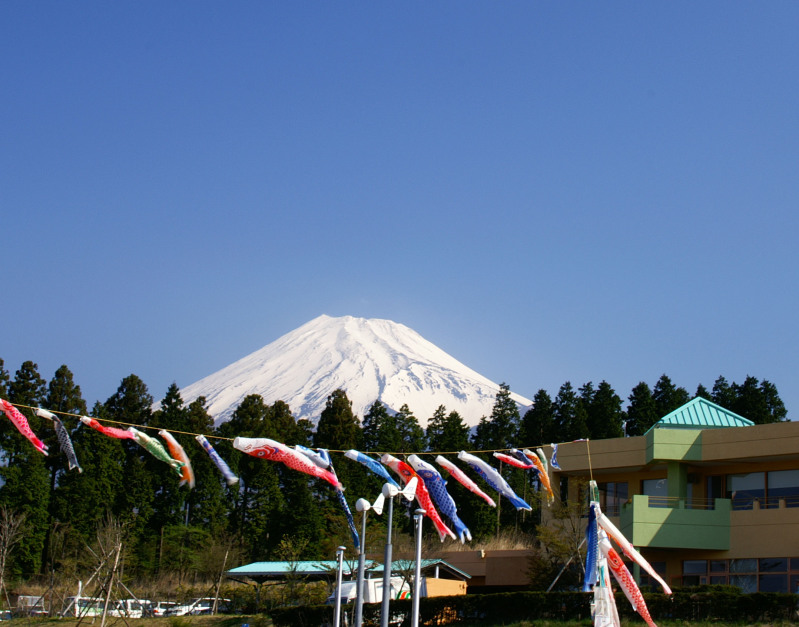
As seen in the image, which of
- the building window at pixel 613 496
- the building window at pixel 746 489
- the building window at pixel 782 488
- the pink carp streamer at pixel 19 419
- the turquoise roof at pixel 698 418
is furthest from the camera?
the building window at pixel 613 496

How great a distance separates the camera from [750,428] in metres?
27.9

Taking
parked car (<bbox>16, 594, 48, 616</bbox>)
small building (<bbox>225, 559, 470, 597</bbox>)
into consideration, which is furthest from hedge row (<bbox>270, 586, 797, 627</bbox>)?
parked car (<bbox>16, 594, 48, 616</bbox>)

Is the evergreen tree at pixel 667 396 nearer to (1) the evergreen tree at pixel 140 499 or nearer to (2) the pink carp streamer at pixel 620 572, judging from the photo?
(1) the evergreen tree at pixel 140 499

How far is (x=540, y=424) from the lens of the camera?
2245 inches

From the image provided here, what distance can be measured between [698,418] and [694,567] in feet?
16.7

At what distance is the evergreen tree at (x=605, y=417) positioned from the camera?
53.6m

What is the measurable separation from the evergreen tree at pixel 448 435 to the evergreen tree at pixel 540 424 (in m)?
4.64

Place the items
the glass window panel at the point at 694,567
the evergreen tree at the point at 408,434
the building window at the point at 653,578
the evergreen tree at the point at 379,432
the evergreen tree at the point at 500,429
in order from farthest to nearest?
the evergreen tree at the point at 500,429
the evergreen tree at the point at 408,434
the evergreen tree at the point at 379,432
the glass window panel at the point at 694,567
the building window at the point at 653,578

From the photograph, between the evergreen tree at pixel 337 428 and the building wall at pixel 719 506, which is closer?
the building wall at pixel 719 506

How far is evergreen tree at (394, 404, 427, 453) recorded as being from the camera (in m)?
55.0

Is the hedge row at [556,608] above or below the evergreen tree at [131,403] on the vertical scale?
below

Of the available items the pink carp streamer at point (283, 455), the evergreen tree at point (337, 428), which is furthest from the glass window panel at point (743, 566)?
the evergreen tree at point (337, 428)

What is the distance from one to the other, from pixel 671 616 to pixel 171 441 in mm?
12284

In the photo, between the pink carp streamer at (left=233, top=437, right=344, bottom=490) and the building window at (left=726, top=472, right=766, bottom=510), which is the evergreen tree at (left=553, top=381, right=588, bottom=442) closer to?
the building window at (left=726, top=472, right=766, bottom=510)
